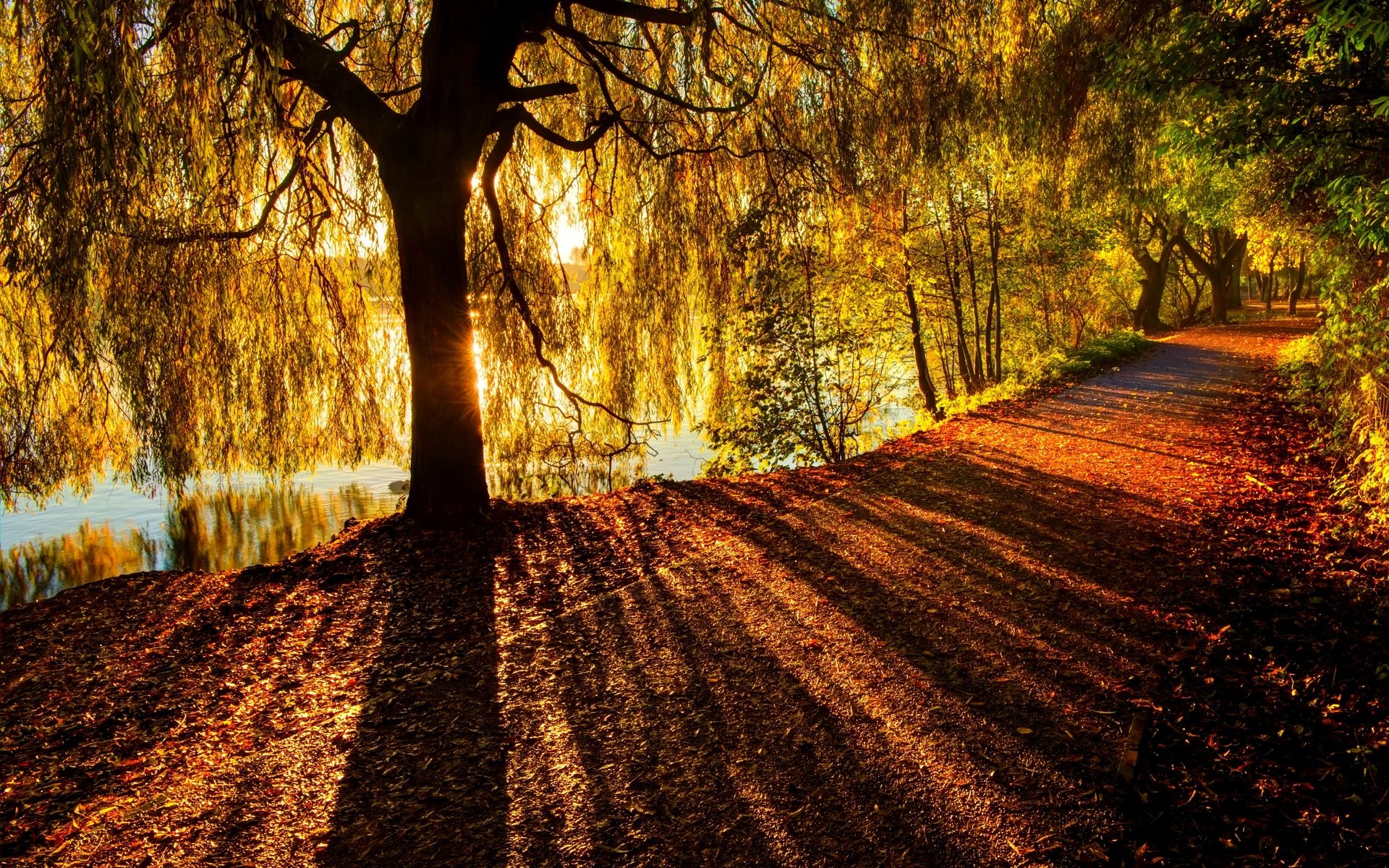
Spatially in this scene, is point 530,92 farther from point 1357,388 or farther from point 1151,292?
point 1151,292

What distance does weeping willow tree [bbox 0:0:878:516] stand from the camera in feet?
14.3

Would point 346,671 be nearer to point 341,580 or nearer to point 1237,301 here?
point 341,580

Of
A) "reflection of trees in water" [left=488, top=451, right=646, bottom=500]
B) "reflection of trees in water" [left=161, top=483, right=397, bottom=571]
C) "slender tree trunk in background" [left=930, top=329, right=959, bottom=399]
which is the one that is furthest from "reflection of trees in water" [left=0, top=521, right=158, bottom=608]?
"slender tree trunk in background" [left=930, top=329, right=959, bottom=399]

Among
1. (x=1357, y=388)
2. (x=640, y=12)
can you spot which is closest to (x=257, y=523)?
(x=640, y=12)

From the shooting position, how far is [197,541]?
13.8 metres

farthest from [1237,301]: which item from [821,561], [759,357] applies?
[821,561]

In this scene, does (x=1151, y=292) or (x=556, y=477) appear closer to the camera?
(x=556, y=477)

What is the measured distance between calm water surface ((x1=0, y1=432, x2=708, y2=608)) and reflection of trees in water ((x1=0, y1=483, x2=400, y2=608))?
0.07ft

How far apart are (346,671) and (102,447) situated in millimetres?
4152

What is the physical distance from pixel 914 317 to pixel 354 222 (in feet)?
31.6

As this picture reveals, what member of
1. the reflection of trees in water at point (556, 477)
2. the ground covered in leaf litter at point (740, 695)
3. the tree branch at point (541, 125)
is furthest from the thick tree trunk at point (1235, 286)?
the tree branch at point (541, 125)

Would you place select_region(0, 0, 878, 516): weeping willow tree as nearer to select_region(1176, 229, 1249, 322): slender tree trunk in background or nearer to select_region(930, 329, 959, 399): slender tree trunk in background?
select_region(930, 329, 959, 399): slender tree trunk in background

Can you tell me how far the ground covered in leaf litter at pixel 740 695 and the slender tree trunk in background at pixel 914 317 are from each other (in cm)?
731

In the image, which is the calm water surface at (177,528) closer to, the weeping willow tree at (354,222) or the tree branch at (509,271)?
the tree branch at (509,271)
